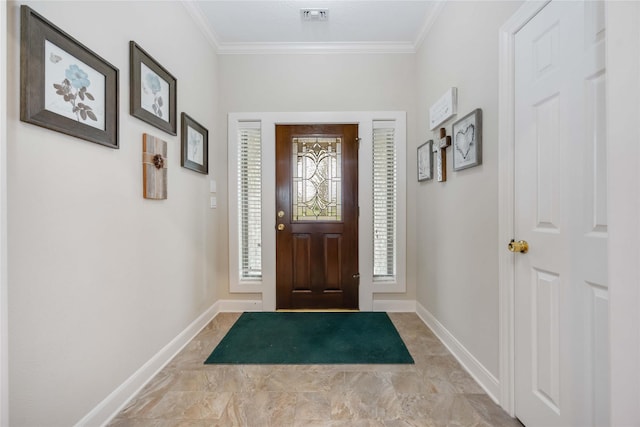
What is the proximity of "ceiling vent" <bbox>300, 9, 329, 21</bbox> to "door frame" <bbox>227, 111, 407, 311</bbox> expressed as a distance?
80cm

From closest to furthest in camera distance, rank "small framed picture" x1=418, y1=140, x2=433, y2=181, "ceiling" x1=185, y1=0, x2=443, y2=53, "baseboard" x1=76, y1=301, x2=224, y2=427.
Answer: "baseboard" x1=76, y1=301, x2=224, y2=427 → "ceiling" x1=185, y1=0, x2=443, y2=53 → "small framed picture" x1=418, y1=140, x2=433, y2=181

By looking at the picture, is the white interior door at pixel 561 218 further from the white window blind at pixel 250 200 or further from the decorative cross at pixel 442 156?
the white window blind at pixel 250 200

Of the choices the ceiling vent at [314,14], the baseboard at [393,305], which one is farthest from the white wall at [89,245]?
the baseboard at [393,305]

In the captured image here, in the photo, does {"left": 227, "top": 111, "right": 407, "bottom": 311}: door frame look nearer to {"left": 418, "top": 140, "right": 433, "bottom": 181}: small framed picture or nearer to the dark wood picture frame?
{"left": 418, "top": 140, "right": 433, "bottom": 181}: small framed picture

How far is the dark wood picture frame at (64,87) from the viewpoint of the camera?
3.26ft

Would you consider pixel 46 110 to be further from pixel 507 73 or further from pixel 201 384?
pixel 507 73

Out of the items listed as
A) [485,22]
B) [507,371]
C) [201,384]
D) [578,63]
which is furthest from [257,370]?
[485,22]

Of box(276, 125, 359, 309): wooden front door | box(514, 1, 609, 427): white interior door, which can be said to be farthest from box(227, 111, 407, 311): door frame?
box(514, 1, 609, 427): white interior door

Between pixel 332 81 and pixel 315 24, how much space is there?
0.53 meters

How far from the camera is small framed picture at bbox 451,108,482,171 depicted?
1636 millimetres

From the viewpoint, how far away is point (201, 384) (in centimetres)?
165

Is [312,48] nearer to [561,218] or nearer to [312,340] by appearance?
[561,218]

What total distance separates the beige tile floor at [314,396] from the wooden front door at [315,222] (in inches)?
41.4

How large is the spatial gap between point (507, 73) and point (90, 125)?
6.83 ft
